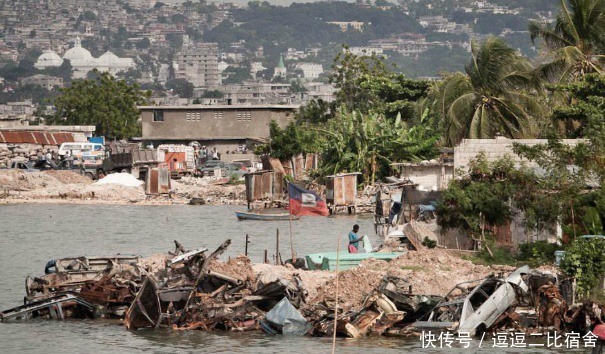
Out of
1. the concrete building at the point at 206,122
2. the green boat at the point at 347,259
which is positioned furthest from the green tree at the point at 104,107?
the green boat at the point at 347,259

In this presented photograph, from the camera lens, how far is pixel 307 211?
1250 inches

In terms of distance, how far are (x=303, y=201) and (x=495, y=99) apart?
8.26 meters

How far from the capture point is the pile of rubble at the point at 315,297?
66.0ft

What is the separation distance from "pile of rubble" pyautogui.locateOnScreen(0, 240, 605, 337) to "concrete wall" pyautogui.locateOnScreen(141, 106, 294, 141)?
46.6 m

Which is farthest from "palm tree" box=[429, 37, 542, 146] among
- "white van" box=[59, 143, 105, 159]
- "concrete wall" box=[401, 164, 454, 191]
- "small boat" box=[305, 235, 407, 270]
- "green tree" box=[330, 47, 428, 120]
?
"white van" box=[59, 143, 105, 159]

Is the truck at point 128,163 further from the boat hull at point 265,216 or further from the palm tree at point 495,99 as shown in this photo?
the palm tree at point 495,99

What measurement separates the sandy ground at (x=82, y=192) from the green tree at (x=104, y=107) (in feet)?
98.7

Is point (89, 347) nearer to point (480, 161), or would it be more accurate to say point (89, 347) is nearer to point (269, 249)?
point (480, 161)

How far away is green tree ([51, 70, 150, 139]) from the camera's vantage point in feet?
275

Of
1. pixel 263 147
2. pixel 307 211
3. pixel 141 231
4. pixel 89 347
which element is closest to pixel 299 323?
pixel 89 347

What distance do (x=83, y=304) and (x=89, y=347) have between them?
185 centimetres

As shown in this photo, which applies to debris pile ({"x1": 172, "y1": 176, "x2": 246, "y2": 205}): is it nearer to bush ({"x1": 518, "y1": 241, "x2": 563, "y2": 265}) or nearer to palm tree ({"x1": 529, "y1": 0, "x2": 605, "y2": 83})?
palm tree ({"x1": 529, "y1": 0, "x2": 605, "y2": 83})

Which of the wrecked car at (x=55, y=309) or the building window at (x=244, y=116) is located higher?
the building window at (x=244, y=116)

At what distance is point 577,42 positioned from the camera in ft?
130
